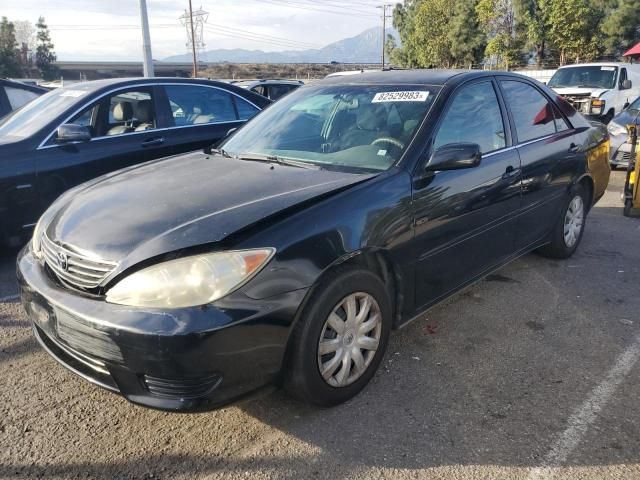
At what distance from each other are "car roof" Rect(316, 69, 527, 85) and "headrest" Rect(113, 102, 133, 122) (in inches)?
91.5

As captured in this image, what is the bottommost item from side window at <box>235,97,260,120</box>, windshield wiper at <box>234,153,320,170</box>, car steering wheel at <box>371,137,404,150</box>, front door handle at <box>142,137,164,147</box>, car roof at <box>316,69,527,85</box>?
front door handle at <box>142,137,164,147</box>

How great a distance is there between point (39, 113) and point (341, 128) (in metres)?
3.26

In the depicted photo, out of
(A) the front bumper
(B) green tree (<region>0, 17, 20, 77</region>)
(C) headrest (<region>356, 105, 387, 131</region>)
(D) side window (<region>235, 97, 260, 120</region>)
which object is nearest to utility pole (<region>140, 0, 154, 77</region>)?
(D) side window (<region>235, 97, 260, 120</region>)

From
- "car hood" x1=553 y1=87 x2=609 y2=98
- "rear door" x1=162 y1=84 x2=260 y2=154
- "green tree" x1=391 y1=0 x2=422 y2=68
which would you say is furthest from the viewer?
"green tree" x1=391 y1=0 x2=422 y2=68

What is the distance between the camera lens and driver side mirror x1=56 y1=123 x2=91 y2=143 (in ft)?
15.6

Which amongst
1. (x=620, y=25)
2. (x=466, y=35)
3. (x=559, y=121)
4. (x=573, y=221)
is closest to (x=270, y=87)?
(x=559, y=121)

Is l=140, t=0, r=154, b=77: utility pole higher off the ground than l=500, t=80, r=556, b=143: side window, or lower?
higher

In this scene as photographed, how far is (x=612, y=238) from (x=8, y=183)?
5.64 m

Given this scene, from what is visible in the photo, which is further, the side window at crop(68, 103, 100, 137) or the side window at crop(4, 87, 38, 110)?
the side window at crop(4, 87, 38, 110)

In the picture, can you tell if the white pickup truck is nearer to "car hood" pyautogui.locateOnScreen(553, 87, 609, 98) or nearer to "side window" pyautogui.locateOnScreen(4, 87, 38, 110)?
"car hood" pyautogui.locateOnScreen(553, 87, 609, 98)

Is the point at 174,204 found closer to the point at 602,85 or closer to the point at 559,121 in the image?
the point at 559,121

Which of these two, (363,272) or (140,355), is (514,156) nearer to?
(363,272)

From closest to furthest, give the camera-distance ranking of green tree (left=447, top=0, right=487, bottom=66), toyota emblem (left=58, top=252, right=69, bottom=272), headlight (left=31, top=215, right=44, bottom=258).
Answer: toyota emblem (left=58, top=252, right=69, bottom=272) → headlight (left=31, top=215, right=44, bottom=258) → green tree (left=447, top=0, right=487, bottom=66)

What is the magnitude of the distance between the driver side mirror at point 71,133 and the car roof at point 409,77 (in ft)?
7.11
